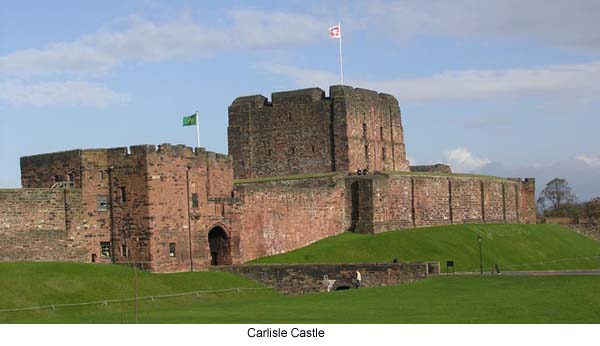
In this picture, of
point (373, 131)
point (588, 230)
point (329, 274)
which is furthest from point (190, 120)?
point (588, 230)

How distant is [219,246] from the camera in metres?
61.6

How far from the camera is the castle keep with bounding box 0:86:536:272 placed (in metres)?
55.6

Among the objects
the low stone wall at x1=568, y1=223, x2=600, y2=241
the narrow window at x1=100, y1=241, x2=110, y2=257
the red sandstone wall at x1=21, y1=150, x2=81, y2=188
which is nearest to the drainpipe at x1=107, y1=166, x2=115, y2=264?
the narrow window at x1=100, y1=241, x2=110, y2=257

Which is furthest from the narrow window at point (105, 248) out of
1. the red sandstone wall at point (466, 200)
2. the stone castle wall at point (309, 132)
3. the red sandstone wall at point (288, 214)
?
the red sandstone wall at point (466, 200)

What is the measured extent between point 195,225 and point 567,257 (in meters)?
30.8

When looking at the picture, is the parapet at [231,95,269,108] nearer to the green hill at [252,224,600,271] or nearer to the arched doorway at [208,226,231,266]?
the green hill at [252,224,600,271]

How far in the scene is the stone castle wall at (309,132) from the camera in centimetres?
7738

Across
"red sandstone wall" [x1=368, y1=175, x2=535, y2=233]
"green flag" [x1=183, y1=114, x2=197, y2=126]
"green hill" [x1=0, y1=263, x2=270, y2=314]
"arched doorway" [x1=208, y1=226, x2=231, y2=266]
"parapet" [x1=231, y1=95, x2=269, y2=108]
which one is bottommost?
"green hill" [x1=0, y1=263, x2=270, y2=314]

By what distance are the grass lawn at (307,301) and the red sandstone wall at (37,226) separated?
2282mm

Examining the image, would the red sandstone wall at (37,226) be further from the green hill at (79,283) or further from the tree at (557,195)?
the tree at (557,195)

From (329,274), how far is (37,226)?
1457cm

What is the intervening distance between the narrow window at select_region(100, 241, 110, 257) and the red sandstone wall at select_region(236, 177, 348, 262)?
8200mm

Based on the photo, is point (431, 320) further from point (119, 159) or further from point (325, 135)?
point (325, 135)

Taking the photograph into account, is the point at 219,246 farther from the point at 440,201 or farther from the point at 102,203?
the point at 440,201
